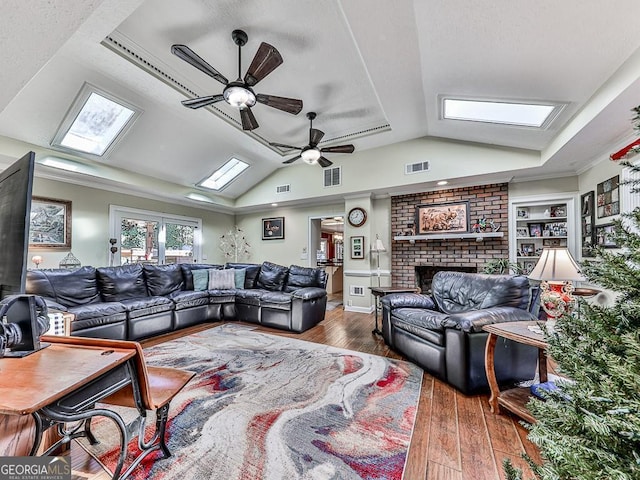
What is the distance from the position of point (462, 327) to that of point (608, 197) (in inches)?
112

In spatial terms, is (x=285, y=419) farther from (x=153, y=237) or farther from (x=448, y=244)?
(x=153, y=237)

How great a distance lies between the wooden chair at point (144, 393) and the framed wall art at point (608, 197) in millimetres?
4619

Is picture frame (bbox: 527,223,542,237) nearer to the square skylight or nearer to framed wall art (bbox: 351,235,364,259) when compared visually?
framed wall art (bbox: 351,235,364,259)

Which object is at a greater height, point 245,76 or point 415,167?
point 245,76

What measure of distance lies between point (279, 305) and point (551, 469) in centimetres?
376

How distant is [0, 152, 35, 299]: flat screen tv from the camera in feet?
3.03

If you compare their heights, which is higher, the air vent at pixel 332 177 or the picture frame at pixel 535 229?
the air vent at pixel 332 177

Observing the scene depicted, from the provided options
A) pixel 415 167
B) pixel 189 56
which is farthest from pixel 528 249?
pixel 189 56

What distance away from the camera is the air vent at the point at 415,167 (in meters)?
4.70

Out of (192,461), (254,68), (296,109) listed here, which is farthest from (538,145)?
(192,461)

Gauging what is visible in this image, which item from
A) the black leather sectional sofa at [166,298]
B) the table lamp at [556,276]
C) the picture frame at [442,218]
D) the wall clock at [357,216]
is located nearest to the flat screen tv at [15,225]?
the black leather sectional sofa at [166,298]

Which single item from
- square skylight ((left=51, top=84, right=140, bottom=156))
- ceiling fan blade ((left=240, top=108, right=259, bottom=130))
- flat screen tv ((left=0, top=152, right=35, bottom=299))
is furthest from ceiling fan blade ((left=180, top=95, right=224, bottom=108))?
flat screen tv ((left=0, top=152, right=35, bottom=299))

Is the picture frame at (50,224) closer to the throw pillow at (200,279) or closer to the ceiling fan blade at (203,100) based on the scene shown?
the throw pillow at (200,279)

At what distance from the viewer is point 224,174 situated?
20.4 feet
